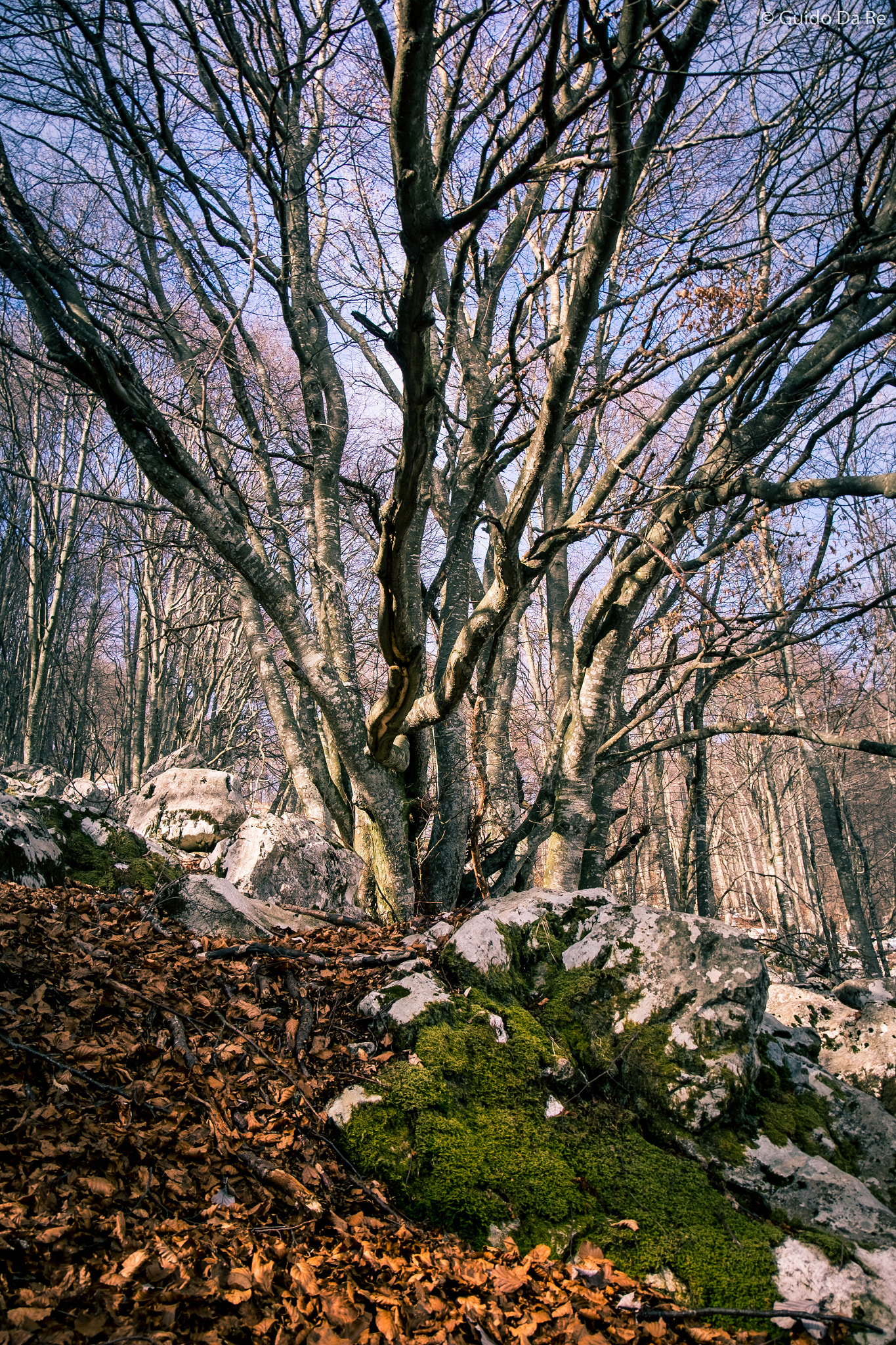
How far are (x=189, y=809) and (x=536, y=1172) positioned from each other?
17.9ft

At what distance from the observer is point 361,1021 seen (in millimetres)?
2695

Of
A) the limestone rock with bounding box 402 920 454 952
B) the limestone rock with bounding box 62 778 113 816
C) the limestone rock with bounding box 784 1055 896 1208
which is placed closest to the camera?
the limestone rock with bounding box 784 1055 896 1208

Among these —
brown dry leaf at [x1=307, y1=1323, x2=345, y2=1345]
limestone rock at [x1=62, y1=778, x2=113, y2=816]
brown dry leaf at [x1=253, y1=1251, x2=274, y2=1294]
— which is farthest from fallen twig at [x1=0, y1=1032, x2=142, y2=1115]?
limestone rock at [x1=62, y1=778, x2=113, y2=816]

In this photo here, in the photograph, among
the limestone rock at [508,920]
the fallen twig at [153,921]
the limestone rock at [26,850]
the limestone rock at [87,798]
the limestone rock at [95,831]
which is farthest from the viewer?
the limestone rock at [87,798]

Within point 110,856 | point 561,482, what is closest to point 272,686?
point 110,856

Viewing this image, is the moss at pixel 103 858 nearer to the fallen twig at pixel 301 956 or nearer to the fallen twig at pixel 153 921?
the fallen twig at pixel 153 921

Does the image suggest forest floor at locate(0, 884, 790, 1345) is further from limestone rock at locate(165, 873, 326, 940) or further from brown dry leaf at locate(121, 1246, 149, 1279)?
limestone rock at locate(165, 873, 326, 940)

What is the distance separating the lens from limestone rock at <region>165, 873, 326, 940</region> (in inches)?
137

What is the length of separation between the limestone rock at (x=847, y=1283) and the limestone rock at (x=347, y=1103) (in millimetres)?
1310

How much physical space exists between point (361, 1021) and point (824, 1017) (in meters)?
2.65

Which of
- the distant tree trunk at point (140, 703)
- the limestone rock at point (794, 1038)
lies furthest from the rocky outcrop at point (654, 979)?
the distant tree trunk at point (140, 703)

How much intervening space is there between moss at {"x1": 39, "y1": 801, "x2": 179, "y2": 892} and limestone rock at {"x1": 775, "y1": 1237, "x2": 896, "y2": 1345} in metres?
3.72

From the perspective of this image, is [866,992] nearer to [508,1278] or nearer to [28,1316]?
[508,1278]

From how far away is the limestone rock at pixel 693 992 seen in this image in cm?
250
